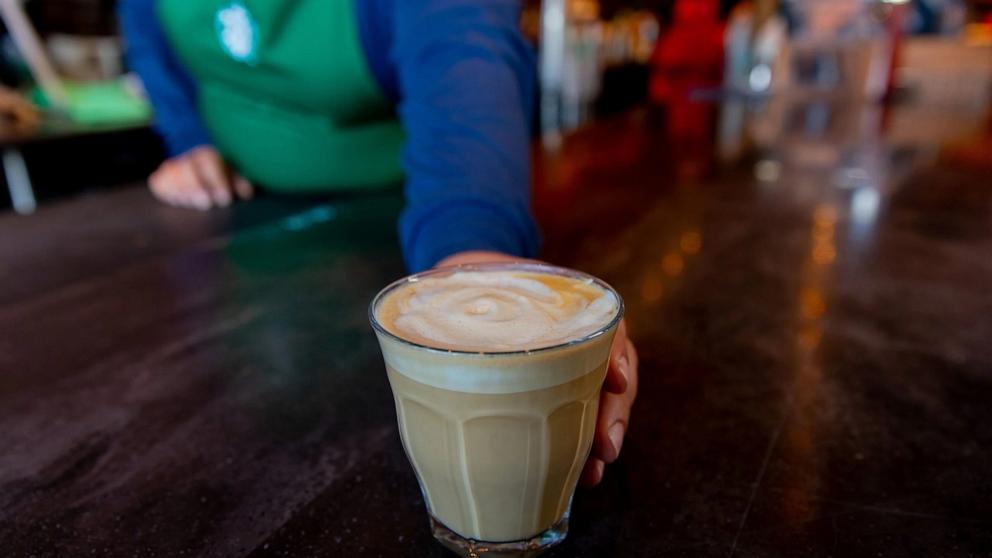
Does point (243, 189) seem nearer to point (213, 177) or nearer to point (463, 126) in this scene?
point (213, 177)

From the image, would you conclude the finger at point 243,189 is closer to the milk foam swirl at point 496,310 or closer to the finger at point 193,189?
the finger at point 193,189

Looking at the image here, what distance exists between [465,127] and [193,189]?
915mm

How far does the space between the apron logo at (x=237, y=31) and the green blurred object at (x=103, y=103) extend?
83.0 inches

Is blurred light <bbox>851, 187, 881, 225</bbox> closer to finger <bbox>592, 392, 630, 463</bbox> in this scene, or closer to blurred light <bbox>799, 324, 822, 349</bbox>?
blurred light <bbox>799, 324, 822, 349</bbox>

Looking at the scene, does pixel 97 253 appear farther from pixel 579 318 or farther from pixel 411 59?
pixel 579 318

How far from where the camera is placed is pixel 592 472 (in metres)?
0.52

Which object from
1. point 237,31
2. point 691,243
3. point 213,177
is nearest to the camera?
point 691,243

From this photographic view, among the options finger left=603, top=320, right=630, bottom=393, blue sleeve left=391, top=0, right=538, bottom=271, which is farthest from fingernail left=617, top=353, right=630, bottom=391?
blue sleeve left=391, top=0, right=538, bottom=271

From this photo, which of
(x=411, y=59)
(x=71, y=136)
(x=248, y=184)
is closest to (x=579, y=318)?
(x=411, y=59)

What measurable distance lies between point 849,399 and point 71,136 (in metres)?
3.26

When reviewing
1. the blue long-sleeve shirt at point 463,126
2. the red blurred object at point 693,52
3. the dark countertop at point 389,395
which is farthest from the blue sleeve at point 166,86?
the red blurred object at point 693,52

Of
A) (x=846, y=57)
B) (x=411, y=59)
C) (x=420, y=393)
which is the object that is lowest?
(x=846, y=57)

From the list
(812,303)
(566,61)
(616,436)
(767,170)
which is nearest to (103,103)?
(767,170)

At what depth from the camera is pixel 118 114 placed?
3.29m
